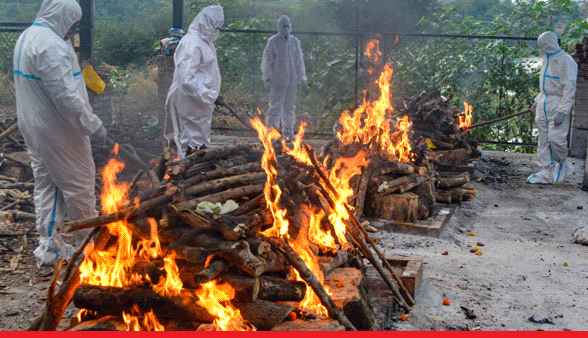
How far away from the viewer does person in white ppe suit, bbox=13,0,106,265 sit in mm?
4520

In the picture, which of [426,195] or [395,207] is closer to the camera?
[395,207]

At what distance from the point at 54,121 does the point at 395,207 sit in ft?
12.0

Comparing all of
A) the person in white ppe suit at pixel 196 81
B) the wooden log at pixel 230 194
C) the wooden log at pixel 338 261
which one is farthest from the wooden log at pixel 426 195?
the wooden log at pixel 230 194

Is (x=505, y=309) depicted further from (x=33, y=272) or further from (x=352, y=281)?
(x=33, y=272)

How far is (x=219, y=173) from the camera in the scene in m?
3.86

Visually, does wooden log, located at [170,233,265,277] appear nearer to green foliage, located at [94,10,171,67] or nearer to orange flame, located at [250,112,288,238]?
orange flame, located at [250,112,288,238]

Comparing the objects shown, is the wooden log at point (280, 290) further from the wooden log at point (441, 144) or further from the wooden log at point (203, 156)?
the wooden log at point (441, 144)

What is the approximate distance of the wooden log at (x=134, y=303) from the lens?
9.91ft

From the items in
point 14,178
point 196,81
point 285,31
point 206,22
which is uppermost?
point 285,31

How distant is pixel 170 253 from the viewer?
125 inches

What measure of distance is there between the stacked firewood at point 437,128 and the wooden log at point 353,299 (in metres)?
5.49

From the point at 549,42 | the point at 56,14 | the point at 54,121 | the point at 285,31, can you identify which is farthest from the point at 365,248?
the point at 285,31

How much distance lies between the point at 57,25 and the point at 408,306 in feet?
11.9

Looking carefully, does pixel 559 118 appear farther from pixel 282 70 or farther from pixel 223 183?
pixel 223 183
